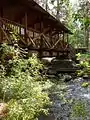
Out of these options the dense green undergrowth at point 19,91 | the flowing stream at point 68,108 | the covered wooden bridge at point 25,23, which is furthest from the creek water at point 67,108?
the covered wooden bridge at point 25,23

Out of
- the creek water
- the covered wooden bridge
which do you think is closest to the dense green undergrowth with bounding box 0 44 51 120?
the creek water

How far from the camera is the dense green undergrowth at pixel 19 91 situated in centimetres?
511

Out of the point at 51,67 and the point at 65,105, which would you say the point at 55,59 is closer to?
the point at 51,67

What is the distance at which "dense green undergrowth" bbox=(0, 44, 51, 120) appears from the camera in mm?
5111

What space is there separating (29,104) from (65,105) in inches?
105

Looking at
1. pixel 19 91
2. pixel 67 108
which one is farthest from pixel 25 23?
pixel 19 91

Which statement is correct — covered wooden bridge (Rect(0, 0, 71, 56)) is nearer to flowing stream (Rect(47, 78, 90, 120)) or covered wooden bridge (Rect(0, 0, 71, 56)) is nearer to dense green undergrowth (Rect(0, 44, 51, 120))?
dense green undergrowth (Rect(0, 44, 51, 120))

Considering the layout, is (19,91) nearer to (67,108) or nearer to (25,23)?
(67,108)

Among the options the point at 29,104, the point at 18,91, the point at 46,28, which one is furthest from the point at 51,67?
the point at 29,104

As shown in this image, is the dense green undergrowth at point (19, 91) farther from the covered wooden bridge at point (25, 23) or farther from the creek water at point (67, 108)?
the covered wooden bridge at point (25, 23)

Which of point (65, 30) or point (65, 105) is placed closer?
point (65, 105)

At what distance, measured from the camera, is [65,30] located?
22.3m

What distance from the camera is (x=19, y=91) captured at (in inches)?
259

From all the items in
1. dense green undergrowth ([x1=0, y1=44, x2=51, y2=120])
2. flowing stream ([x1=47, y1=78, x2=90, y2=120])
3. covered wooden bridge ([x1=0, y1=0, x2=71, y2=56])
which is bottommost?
flowing stream ([x1=47, y1=78, x2=90, y2=120])
